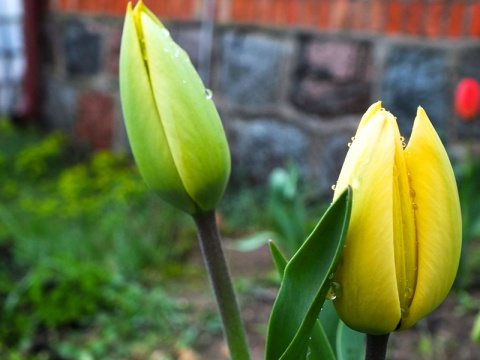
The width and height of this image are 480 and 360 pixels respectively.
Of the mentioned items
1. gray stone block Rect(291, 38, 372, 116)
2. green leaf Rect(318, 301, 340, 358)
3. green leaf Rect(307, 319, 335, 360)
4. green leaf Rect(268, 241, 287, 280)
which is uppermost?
green leaf Rect(268, 241, 287, 280)

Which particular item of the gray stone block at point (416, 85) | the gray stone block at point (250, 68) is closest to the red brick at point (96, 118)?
the gray stone block at point (250, 68)

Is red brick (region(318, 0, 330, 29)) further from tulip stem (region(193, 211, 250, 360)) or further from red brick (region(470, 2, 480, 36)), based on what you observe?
tulip stem (region(193, 211, 250, 360))

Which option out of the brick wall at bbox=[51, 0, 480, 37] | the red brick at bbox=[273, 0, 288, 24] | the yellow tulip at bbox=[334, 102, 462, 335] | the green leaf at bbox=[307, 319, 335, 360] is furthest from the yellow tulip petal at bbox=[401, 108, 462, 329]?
the red brick at bbox=[273, 0, 288, 24]

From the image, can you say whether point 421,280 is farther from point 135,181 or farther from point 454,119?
point 135,181

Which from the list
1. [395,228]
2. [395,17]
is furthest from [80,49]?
[395,228]

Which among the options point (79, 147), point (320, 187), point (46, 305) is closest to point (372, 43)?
point (320, 187)

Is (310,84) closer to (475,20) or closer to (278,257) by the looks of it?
(475,20)
